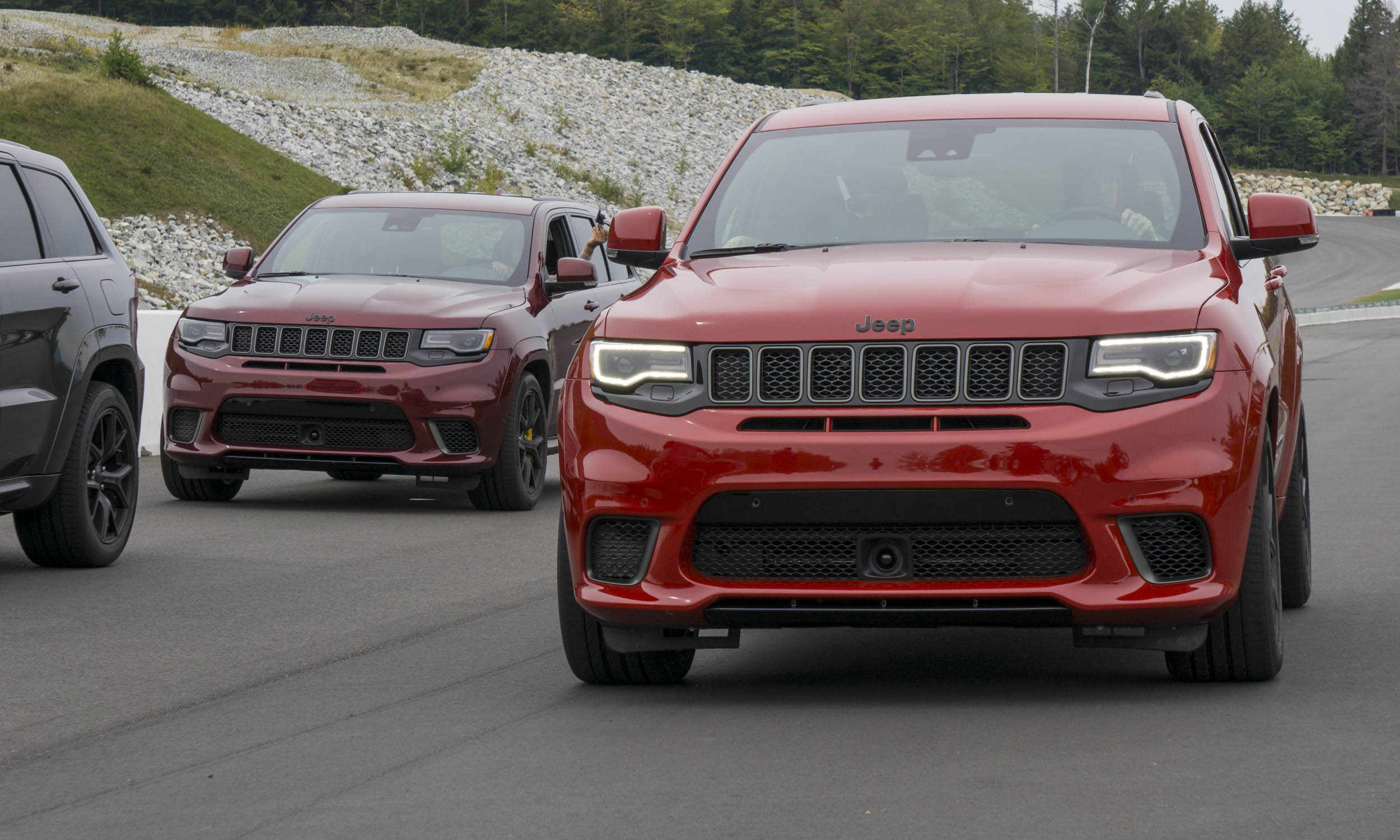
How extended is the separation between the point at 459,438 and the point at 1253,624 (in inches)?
266

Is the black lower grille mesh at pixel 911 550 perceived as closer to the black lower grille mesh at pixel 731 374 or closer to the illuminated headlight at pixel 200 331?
the black lower grille mesh at pixel 731 374

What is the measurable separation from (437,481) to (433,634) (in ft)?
15.7

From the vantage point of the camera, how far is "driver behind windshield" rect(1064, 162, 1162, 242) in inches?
246

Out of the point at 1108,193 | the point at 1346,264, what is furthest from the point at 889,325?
the point at 1346,264

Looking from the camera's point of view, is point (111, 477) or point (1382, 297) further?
point (1382, 297)

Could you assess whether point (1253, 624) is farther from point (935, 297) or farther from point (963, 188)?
point (963, 188)

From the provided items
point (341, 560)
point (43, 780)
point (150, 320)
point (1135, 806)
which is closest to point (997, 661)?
point (1135, 806)

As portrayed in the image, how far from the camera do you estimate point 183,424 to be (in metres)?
11.7

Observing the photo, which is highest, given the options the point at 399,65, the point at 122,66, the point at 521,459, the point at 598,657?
the point at 598,657

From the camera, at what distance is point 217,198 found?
4375 centimetres

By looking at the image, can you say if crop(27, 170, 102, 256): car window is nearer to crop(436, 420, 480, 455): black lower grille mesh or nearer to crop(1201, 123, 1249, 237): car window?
crop(436, 420, 480, 455): black lower grille mesh

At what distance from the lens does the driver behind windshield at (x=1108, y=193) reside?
6.25 metres

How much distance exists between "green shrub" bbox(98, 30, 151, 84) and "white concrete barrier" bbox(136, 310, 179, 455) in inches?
1424

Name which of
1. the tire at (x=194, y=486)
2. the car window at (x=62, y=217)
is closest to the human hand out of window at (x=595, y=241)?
the tire at (x=194, y=486)
